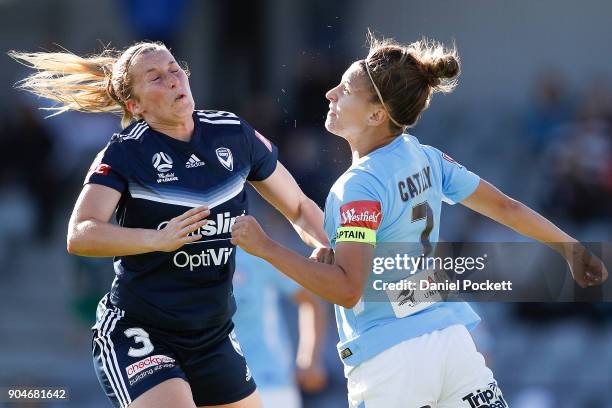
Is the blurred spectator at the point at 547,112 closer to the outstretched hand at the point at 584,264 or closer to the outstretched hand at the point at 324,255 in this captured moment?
the outstretched hand at the point at 584,264

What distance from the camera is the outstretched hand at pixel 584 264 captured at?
4.32 metres

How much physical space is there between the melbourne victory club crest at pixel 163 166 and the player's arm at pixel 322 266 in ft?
2.11

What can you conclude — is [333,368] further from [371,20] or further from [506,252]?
[371,20]

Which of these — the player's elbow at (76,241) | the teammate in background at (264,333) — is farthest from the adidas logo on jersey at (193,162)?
the teammate in background at (264,333)

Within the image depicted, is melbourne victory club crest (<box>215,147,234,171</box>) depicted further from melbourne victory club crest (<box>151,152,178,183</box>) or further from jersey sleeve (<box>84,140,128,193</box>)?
jersey sleeve (<box>84,140,128,193</box>)

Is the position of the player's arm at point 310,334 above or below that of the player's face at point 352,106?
below

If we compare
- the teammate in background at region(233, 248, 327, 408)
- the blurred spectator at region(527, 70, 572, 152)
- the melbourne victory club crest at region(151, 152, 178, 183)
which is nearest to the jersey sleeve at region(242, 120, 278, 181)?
the melbourne victory club crest at region(151, 152, 178, 183)

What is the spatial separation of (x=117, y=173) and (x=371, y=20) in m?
8.70

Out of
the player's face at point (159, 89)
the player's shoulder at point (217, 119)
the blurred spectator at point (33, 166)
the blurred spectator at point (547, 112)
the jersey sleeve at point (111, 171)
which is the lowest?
the jersey sleeve at point (111, 171)

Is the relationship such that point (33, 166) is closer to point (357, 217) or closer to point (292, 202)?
point (292, 202)

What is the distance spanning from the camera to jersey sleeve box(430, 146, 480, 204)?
13.6 feet

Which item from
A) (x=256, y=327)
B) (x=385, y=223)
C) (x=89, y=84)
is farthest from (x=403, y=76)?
(x=256, y=327)

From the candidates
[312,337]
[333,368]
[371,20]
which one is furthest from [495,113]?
[312,337]

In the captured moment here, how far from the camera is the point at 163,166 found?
4.20 m
